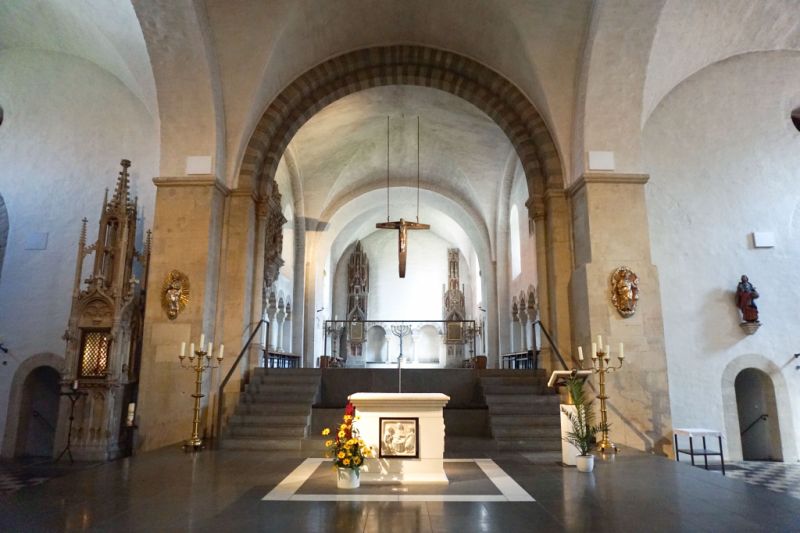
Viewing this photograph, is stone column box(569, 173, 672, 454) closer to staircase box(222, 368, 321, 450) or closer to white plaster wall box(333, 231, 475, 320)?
staircase box(222, 368, 321, 450)

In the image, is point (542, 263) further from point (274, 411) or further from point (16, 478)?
point (16, 478)

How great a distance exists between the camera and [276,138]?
11227 mm

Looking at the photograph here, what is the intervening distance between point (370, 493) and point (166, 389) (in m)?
5.30

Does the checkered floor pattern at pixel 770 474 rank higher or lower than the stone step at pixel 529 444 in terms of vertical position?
lower

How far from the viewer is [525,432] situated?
845cm

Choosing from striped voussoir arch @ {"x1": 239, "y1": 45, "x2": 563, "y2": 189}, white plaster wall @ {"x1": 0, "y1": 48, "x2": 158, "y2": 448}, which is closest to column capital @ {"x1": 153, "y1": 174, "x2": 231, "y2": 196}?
striped voussoir arch @ {"x1": 239, "y1": 45, "x2": 563, "y2": 189}

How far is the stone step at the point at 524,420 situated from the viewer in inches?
342

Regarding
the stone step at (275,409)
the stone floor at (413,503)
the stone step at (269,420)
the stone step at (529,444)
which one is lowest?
the stone floor at (413,503)

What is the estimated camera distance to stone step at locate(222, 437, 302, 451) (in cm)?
827

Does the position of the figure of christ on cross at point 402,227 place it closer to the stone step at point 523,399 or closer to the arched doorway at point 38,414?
the stone step at point 523,399

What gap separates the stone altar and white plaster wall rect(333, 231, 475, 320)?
21256 millimetres

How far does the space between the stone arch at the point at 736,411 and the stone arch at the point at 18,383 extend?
1300 centimetres

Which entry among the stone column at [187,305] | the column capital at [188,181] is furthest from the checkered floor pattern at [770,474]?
the column capital at [188,181]

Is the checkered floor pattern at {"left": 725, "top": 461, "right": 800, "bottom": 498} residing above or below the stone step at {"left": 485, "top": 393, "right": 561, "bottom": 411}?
below
